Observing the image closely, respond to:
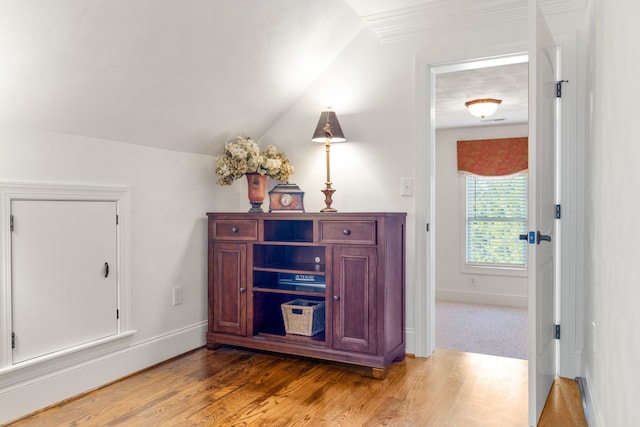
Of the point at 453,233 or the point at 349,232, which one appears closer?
the point at 349,232

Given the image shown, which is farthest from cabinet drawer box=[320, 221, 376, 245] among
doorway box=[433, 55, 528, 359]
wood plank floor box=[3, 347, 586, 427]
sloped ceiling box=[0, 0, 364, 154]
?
doorway box=[433, 55, 528, 359]

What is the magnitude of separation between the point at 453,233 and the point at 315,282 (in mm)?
3102

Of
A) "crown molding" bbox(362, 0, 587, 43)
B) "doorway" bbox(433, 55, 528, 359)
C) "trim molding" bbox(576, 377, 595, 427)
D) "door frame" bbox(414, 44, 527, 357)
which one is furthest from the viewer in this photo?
"doorway" bbox(433, 55, 528, 359)

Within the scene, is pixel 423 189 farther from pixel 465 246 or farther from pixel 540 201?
pixel 465 246

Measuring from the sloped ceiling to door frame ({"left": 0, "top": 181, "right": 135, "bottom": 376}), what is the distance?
31 cm

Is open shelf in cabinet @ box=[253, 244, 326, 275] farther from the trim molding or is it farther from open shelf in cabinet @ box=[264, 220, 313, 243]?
the trim molding

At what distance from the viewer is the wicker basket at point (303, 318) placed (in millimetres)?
3092

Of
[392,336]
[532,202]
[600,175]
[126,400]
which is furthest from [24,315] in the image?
[600,175]

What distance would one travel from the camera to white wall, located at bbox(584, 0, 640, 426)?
52.1 inches

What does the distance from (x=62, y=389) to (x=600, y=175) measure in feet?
9.06

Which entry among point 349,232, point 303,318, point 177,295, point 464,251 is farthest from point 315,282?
point 464,251

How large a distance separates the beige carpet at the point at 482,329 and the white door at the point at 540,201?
105cm

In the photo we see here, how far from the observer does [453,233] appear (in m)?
5.84

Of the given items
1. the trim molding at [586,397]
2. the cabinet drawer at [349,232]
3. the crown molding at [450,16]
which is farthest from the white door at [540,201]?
the cabinet drawer at [349,232]
